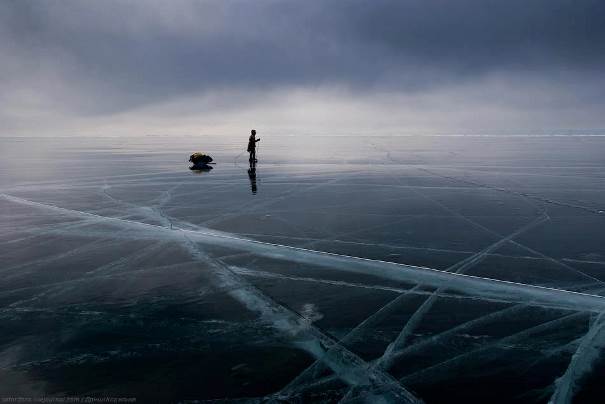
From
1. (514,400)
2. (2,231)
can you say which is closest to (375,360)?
(514,400)

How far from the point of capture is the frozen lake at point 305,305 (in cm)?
436

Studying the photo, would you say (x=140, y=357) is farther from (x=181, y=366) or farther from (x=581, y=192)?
(x=581, y=192)

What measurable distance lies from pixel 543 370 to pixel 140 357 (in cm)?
→ 417

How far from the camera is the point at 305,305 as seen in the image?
6.23m

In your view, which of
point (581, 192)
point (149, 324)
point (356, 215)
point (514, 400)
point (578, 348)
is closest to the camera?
point (514, 400)

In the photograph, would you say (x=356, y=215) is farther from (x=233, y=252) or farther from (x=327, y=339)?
(x=327, y=339)

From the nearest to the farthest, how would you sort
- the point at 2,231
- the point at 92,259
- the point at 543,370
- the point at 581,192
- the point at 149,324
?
the point at 543,370 → the point at 149,324 → the point at 92,259 → the point at 2,231 → the point at 581,192

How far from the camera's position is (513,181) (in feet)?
74.3

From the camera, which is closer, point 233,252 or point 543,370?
point 543,370

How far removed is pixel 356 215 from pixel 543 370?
8828 millimetres

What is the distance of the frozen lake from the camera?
436 centimetres

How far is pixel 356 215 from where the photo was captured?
1321 centimetres

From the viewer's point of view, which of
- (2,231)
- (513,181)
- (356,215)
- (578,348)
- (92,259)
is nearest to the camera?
(578,348)

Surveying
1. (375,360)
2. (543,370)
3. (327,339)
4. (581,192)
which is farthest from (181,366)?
(581,192)
